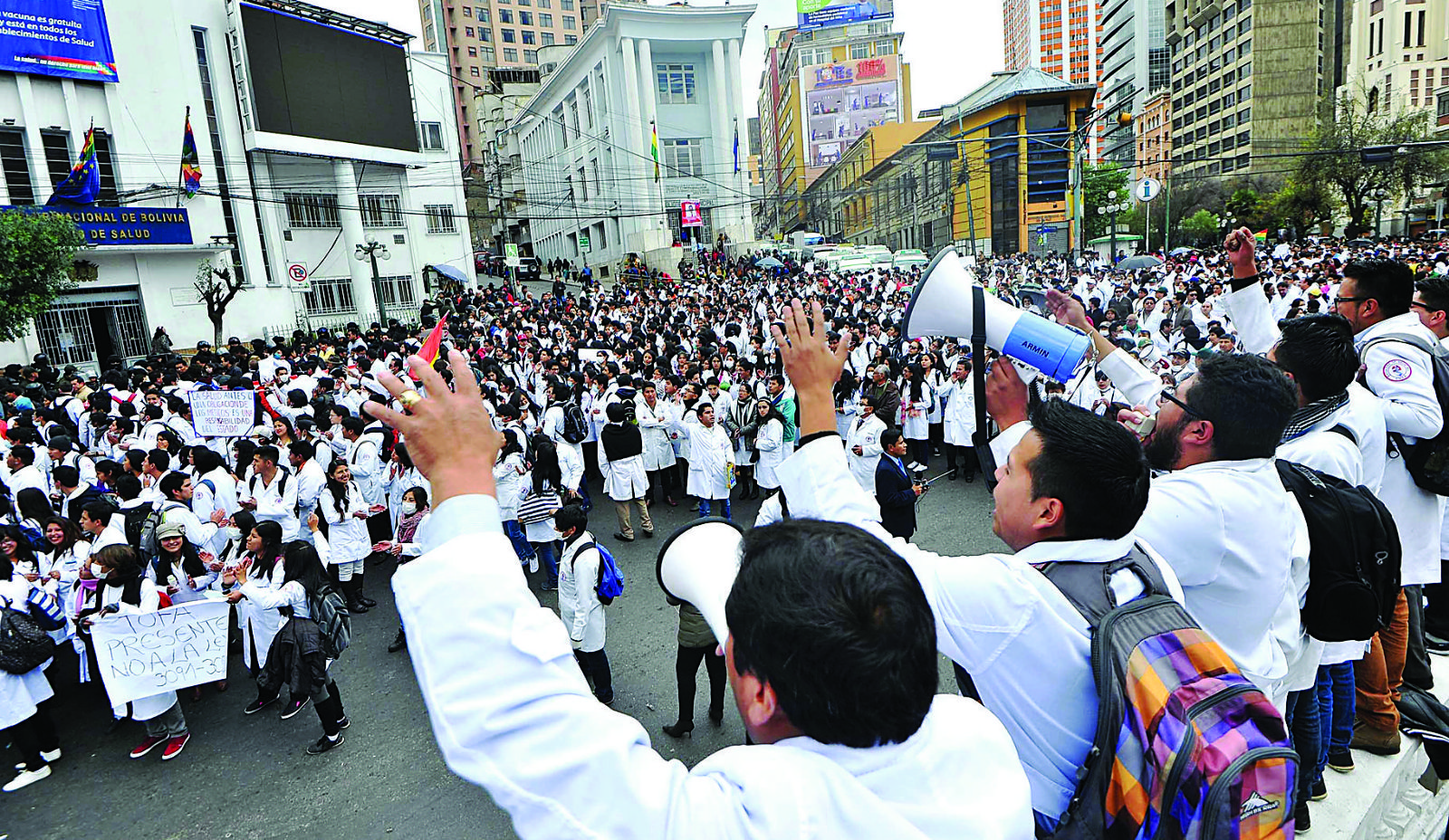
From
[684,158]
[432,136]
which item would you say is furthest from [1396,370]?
[684,158]

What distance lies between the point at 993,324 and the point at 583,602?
10.7ft

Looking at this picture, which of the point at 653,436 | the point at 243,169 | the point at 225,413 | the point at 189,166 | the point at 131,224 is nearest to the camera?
the point at 225,413

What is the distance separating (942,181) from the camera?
47125mm

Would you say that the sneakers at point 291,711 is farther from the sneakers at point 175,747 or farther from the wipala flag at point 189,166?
the wipala flag at point 189,166

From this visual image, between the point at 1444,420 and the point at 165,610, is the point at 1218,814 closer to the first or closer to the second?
the point at 1444,420

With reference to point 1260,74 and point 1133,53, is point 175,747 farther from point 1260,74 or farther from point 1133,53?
point 1133,53

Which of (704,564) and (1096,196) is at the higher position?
(1096,196)

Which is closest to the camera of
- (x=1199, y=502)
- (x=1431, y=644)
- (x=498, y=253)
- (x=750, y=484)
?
(x=1199, y=502)

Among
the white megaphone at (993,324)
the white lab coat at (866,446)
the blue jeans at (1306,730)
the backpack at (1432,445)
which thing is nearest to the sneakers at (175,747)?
the white megaphone at (993,324)

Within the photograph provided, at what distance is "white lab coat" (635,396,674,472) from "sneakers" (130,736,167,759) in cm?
492

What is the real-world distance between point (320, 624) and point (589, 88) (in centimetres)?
4401

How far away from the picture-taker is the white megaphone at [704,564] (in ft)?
4.64

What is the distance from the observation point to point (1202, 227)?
1734 inches

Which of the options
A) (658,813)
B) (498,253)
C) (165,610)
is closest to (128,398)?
(165,610)
